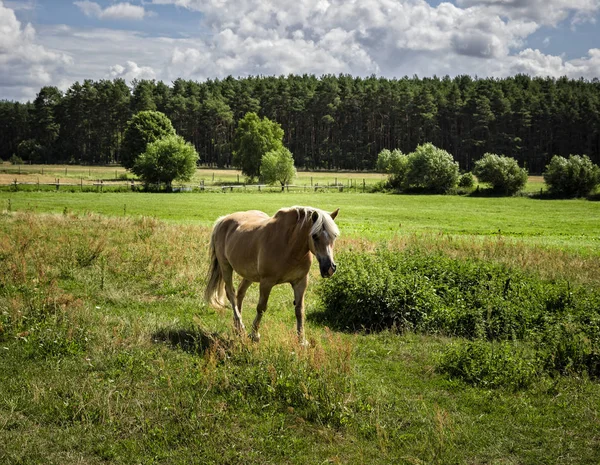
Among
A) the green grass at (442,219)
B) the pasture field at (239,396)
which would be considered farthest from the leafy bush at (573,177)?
the pasture field at (239,396)

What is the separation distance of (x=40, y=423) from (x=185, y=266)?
9.48 metres

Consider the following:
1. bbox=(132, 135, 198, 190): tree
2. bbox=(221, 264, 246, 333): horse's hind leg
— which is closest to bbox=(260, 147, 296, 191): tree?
bbox=(132, 135, 198, 190): tree

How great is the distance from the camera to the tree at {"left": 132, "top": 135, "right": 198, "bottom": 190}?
66938 mm

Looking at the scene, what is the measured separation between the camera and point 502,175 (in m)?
68.0

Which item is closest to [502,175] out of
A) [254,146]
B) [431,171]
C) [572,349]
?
[431,171]

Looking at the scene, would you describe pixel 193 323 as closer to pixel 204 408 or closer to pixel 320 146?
pixel 204 408

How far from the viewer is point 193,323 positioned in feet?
Answer: 34.2

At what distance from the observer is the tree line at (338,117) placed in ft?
375

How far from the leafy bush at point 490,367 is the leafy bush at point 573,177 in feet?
208

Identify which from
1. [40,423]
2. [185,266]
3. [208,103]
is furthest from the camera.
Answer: [208,103]

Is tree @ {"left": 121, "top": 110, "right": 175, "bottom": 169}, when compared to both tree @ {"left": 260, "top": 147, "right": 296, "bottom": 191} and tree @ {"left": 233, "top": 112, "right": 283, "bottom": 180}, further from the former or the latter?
tree @ {"left": 260, "top": 147, "right": 296, "bottom": 191}

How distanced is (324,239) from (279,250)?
106cm

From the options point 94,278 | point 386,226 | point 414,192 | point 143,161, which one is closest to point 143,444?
point 94,278

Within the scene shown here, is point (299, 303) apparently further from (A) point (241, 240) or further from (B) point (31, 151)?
(B) point (31, 151)
